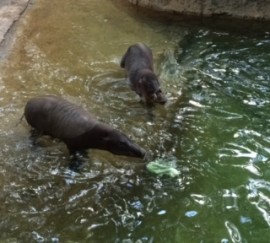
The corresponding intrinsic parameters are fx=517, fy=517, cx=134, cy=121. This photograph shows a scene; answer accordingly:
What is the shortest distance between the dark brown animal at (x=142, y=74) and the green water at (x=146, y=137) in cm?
17

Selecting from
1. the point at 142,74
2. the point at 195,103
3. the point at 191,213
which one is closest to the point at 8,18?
the point at 142,74

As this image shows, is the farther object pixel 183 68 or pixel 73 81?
pixel 183 68

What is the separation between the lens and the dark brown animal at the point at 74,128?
5480 millimetres

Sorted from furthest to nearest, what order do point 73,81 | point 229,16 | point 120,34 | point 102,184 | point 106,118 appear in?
point 229,16 < point 120,34 < point 73,81 < point 106,118 < point 102,184

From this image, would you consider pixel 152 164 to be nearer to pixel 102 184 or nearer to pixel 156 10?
pixel 102 184

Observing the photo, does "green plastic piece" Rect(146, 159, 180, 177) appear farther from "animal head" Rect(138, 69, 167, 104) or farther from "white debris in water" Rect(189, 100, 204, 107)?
"white debris in water" Rect(189, 100, 204, 107)

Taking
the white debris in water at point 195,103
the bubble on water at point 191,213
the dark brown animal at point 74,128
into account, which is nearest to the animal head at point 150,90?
the white debris in water at point 195,103

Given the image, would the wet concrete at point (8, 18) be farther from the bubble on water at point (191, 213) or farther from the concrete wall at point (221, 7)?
the bubble on water at point (191, 213)

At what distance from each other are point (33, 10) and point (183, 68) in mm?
3824

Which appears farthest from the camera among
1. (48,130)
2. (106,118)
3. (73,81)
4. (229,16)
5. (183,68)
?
(229,16)

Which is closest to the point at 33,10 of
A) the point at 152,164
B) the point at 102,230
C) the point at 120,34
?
the point at 120,34

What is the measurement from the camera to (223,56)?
8.54 m

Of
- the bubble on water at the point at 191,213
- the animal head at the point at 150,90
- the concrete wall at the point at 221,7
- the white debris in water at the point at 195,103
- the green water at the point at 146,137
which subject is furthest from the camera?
the concrete wall at the point at 221,7

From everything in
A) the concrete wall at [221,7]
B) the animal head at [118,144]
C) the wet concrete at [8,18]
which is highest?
the concrete wall at [221,7]
